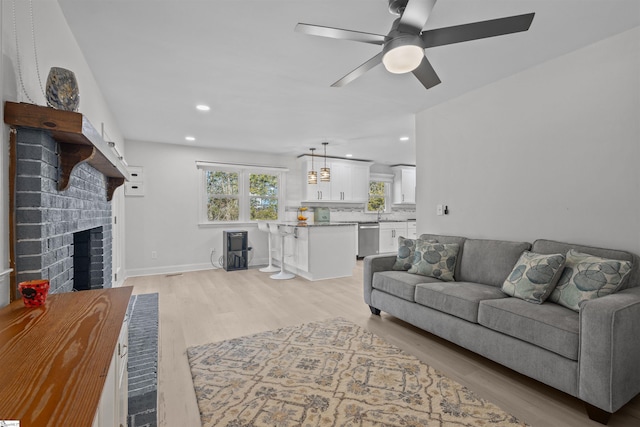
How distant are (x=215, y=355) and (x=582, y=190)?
3.22m

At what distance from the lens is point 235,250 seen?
5914 mm

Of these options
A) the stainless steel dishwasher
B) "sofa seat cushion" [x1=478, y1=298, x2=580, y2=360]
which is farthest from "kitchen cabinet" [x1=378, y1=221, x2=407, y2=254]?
"sofa seat cushion" [x1=478, y1=298, x2=580, y2=360]

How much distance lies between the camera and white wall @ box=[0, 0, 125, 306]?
1296 mm

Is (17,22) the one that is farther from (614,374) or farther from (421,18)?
(614,374)

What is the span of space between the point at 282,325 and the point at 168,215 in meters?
3.78

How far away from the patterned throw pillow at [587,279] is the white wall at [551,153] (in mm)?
454

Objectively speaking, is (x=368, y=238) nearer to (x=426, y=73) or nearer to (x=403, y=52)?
(x=426, y=73)

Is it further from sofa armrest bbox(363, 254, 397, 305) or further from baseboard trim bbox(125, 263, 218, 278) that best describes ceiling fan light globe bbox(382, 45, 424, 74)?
baseboard trim bbox(125, 263, 218, 278)

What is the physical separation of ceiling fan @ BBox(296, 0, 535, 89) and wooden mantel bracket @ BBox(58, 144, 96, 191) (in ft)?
4.34

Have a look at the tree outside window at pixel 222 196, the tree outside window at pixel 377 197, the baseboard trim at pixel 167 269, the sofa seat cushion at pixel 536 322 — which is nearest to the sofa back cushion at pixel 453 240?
the sofa seat cushion at pixel 536 322

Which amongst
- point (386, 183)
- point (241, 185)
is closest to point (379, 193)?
point (386, 183)

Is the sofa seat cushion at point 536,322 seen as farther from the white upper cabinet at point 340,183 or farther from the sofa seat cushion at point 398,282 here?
the white upper cabinet at point 340,183

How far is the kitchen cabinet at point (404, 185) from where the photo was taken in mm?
8195

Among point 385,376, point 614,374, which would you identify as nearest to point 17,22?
point 385,376
